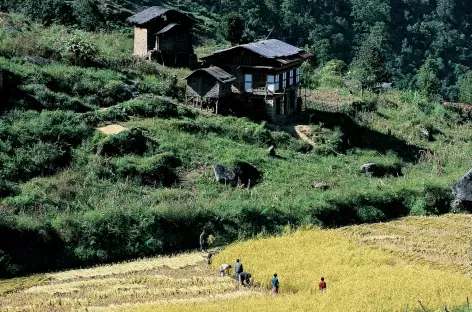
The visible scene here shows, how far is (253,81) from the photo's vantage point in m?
52.6

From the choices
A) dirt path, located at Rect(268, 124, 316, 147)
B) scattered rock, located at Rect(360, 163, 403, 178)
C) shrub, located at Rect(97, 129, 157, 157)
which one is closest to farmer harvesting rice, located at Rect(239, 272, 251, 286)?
shrub, located at Rect(97, 129, 157, 157)

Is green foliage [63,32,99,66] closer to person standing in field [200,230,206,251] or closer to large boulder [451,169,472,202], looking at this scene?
person standing in field [200,230,206,251]

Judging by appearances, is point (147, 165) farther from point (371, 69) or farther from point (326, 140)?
point (371, 69)

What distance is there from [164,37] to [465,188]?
26616mm

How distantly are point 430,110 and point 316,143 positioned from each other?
19.6 meters

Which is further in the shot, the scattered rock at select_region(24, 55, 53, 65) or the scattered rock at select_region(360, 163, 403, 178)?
the scattered rock at select_region(24, 55, 53, 65)

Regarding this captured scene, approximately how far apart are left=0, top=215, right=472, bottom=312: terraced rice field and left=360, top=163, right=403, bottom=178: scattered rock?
29.7 ft

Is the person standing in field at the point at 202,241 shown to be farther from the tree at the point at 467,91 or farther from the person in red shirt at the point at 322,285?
the tree at the point at 467,91

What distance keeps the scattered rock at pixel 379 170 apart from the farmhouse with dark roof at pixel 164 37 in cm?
1917

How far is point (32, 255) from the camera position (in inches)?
1272

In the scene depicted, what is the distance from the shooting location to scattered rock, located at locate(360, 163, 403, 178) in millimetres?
47031

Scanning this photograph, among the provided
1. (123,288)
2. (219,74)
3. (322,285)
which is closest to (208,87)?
(219,74)

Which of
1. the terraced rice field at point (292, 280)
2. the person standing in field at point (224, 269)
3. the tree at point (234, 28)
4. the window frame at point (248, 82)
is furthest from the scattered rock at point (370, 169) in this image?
the tree at point (234, 28)

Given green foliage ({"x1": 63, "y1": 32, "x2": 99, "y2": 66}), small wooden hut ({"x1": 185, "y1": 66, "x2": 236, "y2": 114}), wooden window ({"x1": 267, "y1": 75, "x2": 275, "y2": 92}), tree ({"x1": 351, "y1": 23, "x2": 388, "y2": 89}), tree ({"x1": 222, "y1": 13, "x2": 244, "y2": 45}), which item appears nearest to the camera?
small wooden hut ({"x1": 185, "y1": 66, "x2": 236, "y2": 114})
